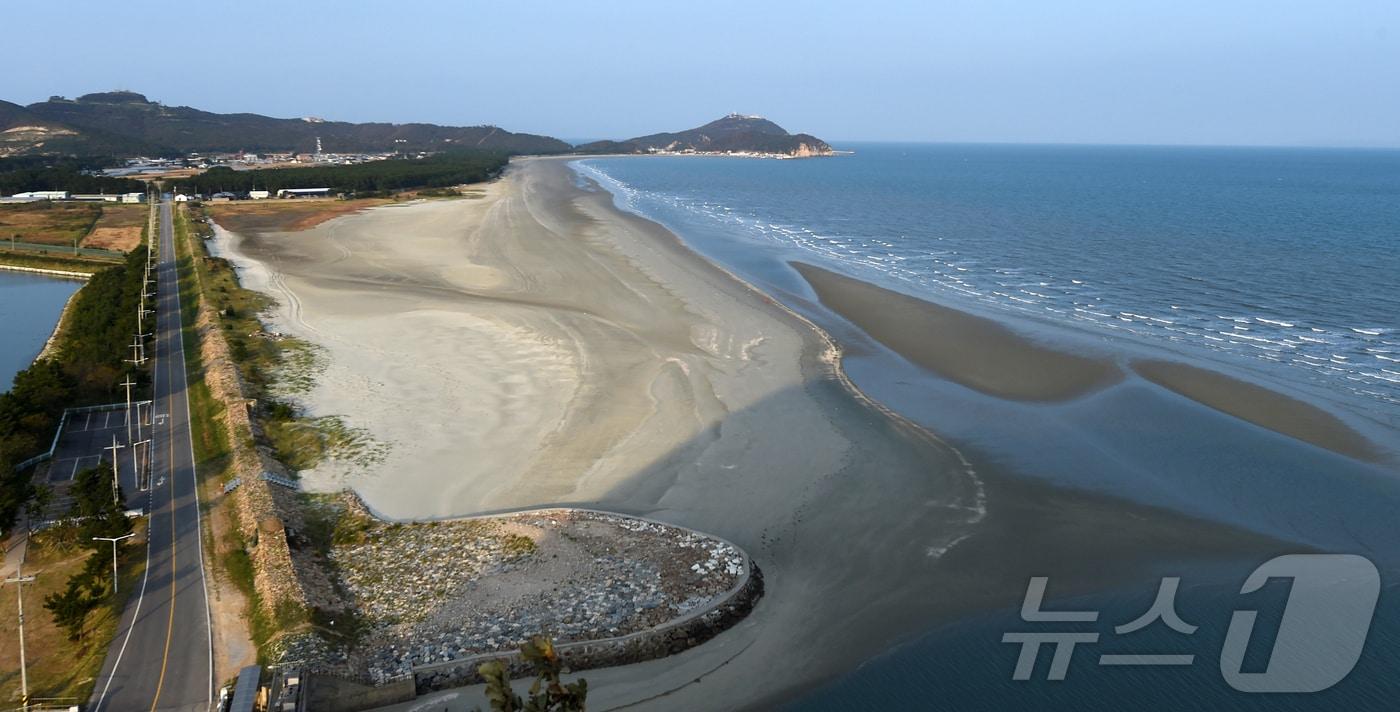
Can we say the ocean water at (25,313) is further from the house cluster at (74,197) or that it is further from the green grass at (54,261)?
the house cluster at (74,197)

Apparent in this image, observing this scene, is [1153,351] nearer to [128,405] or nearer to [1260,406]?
[1260,406]

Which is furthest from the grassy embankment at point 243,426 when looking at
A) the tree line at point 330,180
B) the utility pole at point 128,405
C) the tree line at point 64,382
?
the tree line at point 330,180

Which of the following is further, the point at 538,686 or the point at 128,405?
the point at 128,405

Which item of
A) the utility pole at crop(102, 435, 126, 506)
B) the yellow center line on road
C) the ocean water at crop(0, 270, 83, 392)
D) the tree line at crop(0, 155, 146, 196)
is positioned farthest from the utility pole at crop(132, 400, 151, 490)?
the tree line at crop(0, 155, 146, 196)

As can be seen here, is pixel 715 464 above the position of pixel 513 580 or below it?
above

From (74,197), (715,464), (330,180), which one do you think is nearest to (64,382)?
(715,464)

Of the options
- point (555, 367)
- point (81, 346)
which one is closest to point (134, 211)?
point (81, 346)

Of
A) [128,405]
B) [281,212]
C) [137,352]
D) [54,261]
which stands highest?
[281,212]
